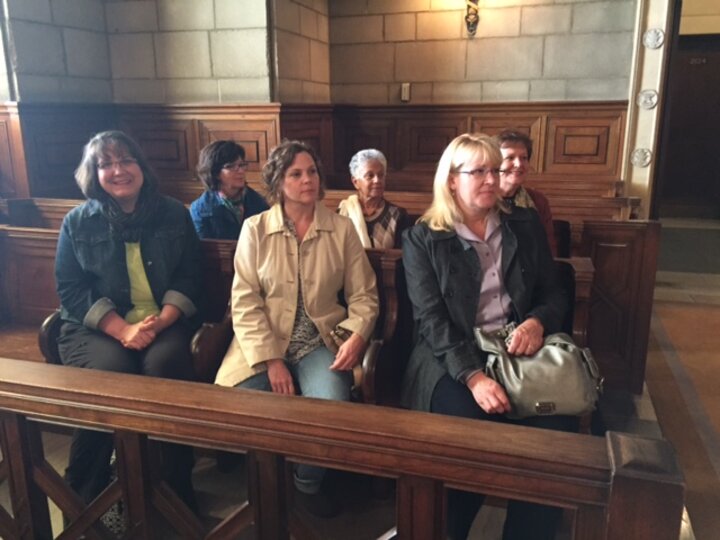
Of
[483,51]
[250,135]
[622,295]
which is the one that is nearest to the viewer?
[622,295]

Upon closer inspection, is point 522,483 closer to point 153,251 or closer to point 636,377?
point 153,251

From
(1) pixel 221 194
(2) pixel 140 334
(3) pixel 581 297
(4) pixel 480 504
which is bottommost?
(4) pixel 480 504

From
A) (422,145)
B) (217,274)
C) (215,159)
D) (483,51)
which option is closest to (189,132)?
(422,145)

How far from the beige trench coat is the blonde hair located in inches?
13.6

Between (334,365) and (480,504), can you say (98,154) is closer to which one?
(334,365)

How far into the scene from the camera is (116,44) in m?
5.02

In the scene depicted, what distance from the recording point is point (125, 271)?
2.30 meters

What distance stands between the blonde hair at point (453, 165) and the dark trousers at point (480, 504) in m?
0.50

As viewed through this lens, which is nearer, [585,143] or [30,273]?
[30,273]

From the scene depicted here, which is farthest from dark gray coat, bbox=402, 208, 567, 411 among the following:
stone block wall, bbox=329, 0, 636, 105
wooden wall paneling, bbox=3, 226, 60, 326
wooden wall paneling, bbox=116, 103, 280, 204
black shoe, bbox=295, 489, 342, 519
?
stone block wall, bbox=329, 0, 636, 105

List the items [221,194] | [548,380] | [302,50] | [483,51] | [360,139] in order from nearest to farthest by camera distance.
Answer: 1. [548,380]
2. [221,194]
3. [302,50]
4. [483,51]
5. [360,139]

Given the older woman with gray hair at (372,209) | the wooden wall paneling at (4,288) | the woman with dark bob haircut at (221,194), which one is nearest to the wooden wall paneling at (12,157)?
the wooden wall paneling at (4,288)

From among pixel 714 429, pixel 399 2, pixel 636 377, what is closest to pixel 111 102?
pixel 399 2

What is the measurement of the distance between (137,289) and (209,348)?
14.1 inches
